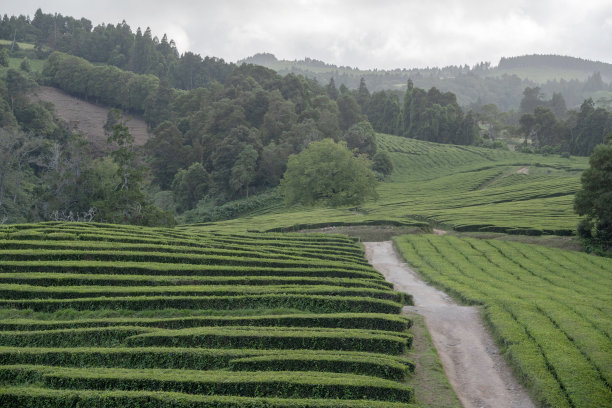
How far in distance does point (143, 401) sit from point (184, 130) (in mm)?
92737

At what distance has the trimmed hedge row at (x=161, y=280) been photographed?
22703mm

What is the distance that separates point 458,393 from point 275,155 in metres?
73.1

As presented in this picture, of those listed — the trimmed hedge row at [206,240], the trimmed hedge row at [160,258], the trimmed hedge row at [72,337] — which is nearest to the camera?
the trimmed hedge row at [72,337]

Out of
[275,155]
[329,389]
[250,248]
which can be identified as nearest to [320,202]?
[275,155]

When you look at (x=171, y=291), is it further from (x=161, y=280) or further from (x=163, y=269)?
(x=163, y=269)

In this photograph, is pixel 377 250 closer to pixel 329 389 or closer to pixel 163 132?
pixel 329 389

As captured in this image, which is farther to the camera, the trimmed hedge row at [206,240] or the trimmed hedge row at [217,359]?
the trimmed hedge row at [206,240]

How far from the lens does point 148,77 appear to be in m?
123

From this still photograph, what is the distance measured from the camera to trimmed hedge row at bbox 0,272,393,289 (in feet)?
74.5

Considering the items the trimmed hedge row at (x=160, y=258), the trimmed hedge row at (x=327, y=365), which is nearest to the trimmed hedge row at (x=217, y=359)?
the trimmed hedge row at (x=327, y=365)

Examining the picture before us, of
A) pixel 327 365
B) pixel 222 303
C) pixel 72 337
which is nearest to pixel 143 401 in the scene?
pixel 327 365

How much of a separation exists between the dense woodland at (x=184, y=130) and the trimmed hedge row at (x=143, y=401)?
32.1 m

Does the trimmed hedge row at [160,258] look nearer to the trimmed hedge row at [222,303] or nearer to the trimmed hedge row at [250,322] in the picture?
the trimmed hedge row at [222,303]

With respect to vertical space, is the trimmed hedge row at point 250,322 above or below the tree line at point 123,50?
below
